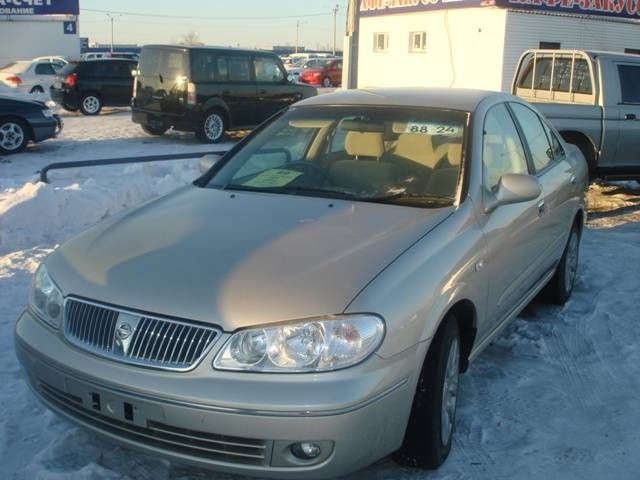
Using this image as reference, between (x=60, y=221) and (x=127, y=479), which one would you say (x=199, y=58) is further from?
(x=127, y=479)

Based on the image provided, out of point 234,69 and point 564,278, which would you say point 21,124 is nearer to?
point 234,69

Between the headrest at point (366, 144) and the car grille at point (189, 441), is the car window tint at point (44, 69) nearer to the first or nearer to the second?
the headrest at point (366, 144)

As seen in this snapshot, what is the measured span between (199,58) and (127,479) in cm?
1263

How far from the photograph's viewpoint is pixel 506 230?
3.81 meters

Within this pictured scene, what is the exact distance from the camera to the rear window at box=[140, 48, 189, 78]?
1454 centimetres

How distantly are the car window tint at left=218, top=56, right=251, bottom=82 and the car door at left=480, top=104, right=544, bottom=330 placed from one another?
11254mm

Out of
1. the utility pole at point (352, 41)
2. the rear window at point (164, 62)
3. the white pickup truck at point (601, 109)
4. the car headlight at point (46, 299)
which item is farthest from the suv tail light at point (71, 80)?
the car headlight at point (46, 299)

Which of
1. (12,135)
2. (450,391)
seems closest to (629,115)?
(450,391)

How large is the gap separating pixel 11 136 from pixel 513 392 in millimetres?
11076

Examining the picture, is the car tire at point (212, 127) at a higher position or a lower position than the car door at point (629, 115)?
lower

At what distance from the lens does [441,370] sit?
9.91 ft

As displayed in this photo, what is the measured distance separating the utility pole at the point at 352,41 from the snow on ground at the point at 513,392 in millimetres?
14311

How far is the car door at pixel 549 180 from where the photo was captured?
15.2 ft

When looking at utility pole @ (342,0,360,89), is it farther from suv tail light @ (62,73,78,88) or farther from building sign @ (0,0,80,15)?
building sign @ (0,0,80,15)
